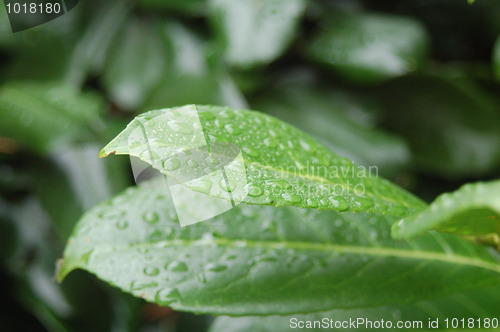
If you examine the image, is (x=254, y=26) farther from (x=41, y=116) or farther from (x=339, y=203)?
(x=339, y=203)

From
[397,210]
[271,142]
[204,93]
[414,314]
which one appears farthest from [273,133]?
[204,93]

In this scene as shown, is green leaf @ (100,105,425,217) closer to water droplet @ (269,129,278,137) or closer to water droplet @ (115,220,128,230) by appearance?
water droplet @ (269,129,278,137)

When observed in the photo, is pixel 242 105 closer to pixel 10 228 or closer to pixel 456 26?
pixel 10 228

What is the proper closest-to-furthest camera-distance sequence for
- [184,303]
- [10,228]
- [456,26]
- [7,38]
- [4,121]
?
[184,303] → [4,121] → [10,228] → [7,38] → [456,26]

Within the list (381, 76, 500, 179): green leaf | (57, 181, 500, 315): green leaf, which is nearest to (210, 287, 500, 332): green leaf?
(57, 181, 500, 315): green leaf

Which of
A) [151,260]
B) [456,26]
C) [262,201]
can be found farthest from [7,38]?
[456,26]

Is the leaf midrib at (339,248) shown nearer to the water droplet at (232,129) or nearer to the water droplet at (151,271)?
the water droplet at (151,271)
